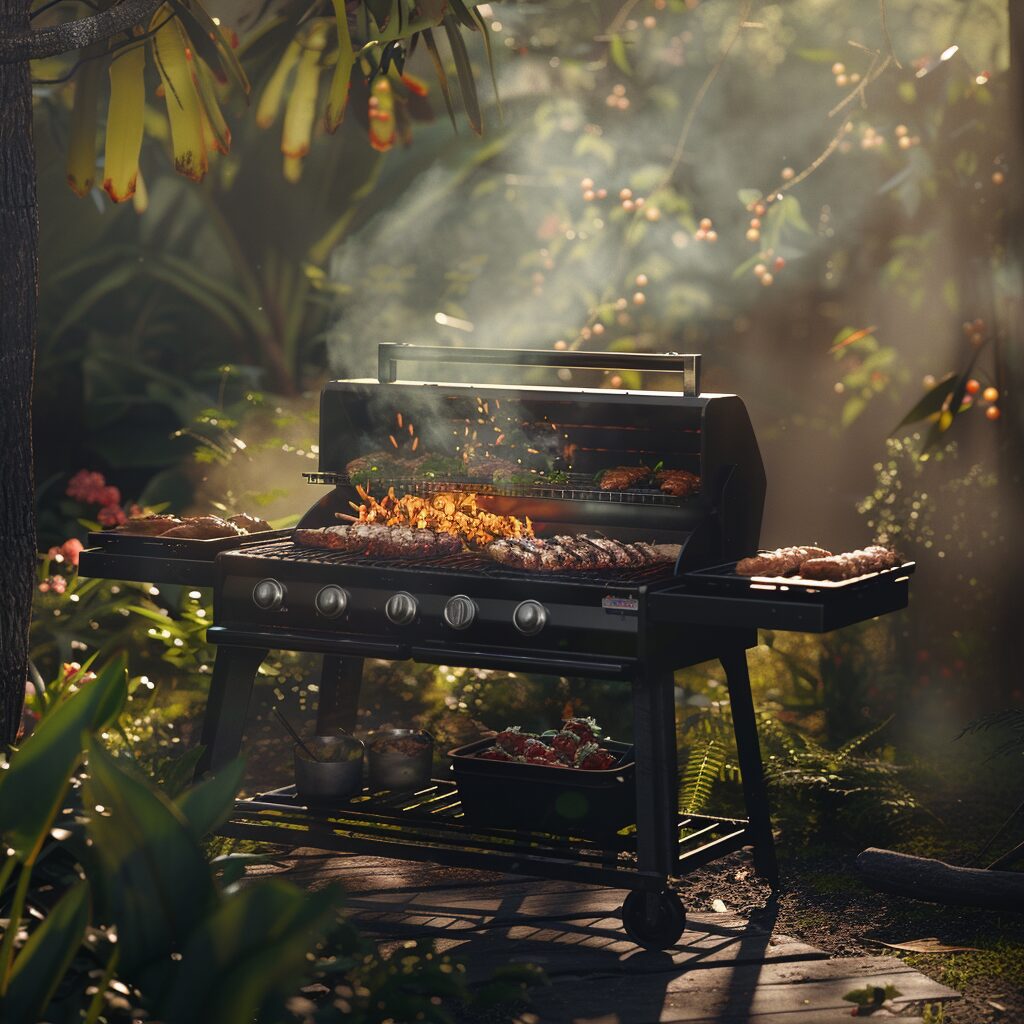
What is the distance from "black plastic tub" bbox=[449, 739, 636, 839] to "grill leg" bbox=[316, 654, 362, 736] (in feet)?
3.08

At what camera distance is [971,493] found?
765cm

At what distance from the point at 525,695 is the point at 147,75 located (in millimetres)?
3899

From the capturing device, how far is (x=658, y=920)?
15.3 ft

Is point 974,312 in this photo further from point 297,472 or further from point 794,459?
point 297,472

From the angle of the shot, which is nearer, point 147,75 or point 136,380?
point 147,75

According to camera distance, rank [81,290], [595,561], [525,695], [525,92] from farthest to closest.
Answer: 1. [81,290]
2. [525,92]
3. [525,695]
4. [595,561]

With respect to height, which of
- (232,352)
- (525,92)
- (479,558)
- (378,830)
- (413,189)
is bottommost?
(378,830)

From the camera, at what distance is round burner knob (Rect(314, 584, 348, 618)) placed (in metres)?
4.96

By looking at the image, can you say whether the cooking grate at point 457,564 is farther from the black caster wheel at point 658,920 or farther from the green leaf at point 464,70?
the green leaf at point 464,70

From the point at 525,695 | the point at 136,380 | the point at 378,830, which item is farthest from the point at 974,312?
the point at 136,380

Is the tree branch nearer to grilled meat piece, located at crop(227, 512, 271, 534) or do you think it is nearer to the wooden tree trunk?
the wooden tree trunk

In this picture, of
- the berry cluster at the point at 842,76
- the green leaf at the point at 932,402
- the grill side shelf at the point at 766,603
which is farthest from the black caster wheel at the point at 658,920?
the berry cluster at the point at 842,76

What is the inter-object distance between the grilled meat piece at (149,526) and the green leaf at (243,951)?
111 inches

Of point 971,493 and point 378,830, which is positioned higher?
point 971,493
